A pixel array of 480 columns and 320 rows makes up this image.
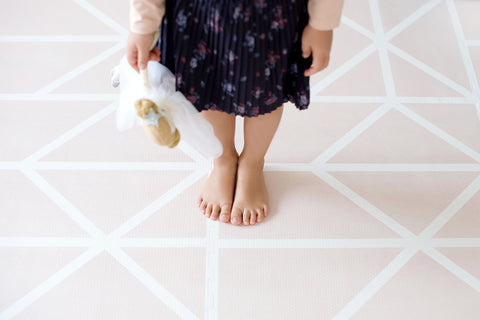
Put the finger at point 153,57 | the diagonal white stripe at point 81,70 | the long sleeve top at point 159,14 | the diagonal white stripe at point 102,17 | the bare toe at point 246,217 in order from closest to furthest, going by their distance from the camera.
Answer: the long sleeve top at point 159,14 < the finger at point 153,57 < the bare toe at point 246,217 < the diagonal white stripe at point 81,70 < the diagonal white stripe at point 102,17

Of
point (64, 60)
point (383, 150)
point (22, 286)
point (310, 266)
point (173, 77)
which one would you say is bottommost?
point (22, 286)

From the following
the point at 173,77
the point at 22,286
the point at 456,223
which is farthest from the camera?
the point at 456,223

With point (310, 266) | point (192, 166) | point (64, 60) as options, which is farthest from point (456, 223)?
point (64, 60)

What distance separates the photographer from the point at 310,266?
46.3 inches

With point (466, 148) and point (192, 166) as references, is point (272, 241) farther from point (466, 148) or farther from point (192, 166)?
point (466, 148)

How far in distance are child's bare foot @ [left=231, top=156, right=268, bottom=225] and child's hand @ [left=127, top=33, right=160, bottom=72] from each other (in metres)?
0.40

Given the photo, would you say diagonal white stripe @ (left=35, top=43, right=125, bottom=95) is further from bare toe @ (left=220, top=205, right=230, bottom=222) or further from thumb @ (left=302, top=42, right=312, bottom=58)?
thumb @ (left=302, top=42, right=312, bottom=58)

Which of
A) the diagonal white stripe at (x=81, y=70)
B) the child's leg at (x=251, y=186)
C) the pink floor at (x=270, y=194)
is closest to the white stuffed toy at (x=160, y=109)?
the child's leg at (x=251, y=186)

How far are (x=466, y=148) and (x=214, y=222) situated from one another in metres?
0.69

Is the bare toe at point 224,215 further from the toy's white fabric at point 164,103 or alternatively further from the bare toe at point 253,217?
the toy's white fabric at point 164,103

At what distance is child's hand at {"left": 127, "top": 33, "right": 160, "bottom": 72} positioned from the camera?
0.87m

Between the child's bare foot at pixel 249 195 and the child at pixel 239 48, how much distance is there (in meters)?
0.19

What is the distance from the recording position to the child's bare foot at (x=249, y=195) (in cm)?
122

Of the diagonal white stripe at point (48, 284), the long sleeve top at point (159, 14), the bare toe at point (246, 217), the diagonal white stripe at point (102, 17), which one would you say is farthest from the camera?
the diagonal white stripe at point (102, 17)
